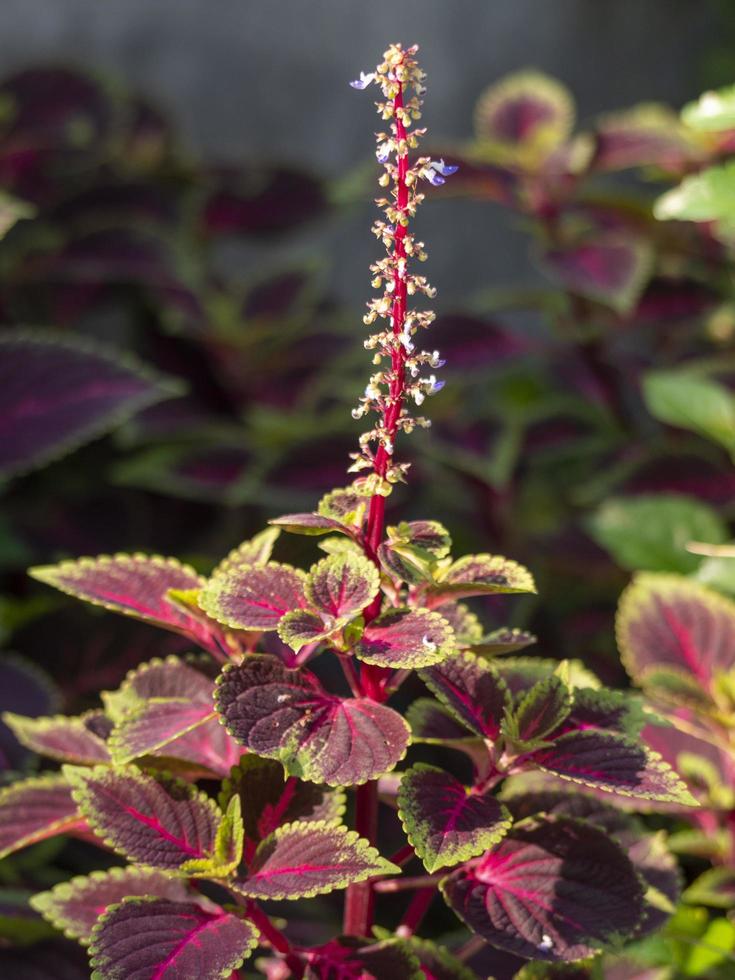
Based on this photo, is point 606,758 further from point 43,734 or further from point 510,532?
point 510,532

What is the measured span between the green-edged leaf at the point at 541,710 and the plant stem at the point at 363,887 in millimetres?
79

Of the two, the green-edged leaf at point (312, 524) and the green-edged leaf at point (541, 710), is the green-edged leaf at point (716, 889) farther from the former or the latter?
the green-edged leaf at point (312, 524)

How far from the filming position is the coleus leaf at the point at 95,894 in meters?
0.58

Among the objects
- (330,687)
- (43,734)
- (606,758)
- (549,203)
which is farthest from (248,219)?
(606,758)

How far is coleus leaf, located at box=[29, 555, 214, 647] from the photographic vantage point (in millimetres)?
604

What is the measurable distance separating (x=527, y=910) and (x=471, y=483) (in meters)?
0.76

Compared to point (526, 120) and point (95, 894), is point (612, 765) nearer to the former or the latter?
point (95, 894)

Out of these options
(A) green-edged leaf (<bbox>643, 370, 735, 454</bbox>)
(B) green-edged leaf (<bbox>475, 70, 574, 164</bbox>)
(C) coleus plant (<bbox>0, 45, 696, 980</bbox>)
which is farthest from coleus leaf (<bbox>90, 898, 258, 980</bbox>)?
(B) green-edged leaf (<bbox>475, 70, 574, 164</bbox>)

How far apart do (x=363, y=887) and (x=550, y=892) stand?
0.32 ft

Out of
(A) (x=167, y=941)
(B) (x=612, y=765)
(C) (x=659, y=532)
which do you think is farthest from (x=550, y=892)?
(C) (x=659, y=532)

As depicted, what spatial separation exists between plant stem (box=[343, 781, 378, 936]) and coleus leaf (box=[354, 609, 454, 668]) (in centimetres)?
9

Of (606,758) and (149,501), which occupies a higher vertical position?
(149,501)

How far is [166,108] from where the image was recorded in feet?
5.94

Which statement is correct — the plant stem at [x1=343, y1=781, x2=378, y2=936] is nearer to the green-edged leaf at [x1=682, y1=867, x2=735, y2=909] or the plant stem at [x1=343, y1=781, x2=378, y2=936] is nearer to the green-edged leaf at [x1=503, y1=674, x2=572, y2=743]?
the green-edged leaf at [x1=503, y1=674, x2=572, y2=743]
